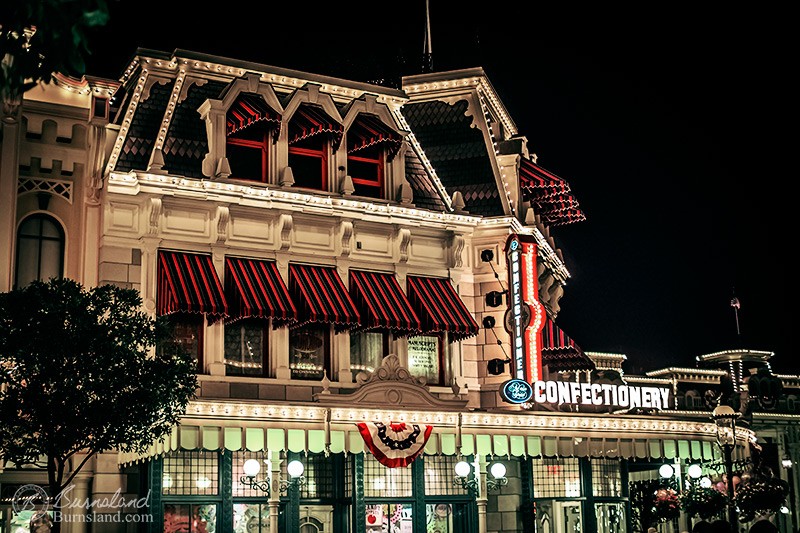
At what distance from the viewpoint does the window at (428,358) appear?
107ft

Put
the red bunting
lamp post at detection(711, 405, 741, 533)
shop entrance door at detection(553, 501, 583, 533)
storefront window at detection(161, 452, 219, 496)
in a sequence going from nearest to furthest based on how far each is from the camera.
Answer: lamp post at detection(711, 405, 741, 533) → storefront window at detection(161, 452, 219, 496) → the red bunting → shop entrance door at detection(553, 501, 583, 533)

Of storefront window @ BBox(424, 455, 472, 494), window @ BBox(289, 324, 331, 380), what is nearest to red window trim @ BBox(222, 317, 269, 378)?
window @ BBox(289, 324, 331, 380)

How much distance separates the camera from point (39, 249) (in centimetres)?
2861

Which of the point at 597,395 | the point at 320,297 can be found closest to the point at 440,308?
the point at 320,297

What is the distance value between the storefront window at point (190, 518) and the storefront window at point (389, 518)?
4500 millimetres

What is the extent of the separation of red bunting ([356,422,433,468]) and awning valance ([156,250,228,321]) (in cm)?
483

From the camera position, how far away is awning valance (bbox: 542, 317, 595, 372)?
3428 centimetres

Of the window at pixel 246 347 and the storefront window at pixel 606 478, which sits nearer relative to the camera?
the window at pixel 246 347

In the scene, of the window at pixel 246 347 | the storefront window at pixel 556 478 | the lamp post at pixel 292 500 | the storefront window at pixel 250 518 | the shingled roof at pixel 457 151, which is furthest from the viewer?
the shingled roof at pixel 457 151

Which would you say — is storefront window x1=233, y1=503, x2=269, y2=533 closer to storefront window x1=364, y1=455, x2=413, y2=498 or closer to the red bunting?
storefront window x1=364, y1=455, x2=413, y2=498

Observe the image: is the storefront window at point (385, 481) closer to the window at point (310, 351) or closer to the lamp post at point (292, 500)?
the lamp post at point (292, 500)

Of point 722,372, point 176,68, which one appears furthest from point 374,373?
point 722,372

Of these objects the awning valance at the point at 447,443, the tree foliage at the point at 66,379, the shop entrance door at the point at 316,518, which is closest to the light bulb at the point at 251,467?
the awning valance at the point at 447,443

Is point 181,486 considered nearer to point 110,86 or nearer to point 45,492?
point 45,492
